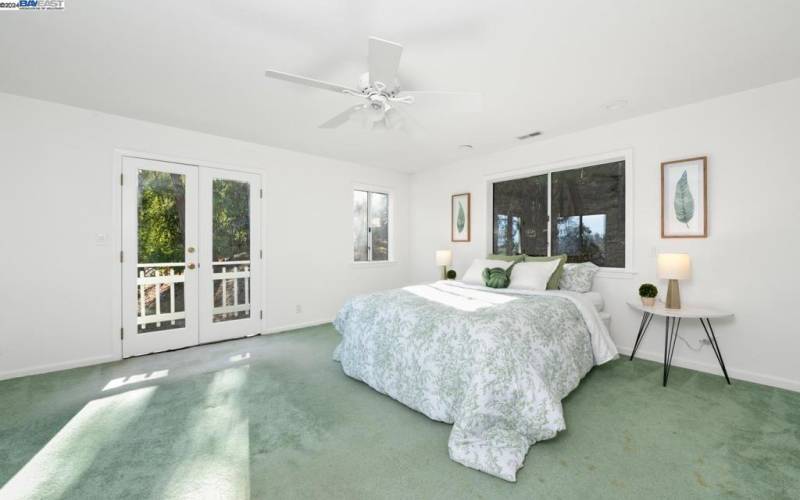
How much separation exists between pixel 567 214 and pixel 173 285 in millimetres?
4668

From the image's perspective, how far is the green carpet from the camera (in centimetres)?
153

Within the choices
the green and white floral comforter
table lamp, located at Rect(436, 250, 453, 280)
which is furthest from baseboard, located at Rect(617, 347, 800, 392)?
table lamp, located at Rect(436, 250, 453, 280)

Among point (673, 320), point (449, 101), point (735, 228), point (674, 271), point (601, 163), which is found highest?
point (449, 101)

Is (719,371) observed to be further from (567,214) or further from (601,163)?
(601,163)

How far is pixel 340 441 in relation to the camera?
189cm

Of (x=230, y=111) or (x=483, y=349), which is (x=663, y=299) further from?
(x=230, y=111)

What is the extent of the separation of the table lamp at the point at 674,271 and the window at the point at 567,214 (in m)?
0.57

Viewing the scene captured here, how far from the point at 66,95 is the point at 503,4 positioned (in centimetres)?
366

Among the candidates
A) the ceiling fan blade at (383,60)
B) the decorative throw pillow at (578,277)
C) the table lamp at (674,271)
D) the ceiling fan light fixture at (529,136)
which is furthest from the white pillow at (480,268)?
the ceiling fan blade at (383,60)

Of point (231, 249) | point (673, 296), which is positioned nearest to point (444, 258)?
point (673, 296)

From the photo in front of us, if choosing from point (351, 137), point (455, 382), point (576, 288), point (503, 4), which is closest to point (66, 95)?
point (351, 137)

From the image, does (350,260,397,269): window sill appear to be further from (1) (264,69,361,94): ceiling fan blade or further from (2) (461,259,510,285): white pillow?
(1) (264,69,361,94): ceiling fan blade

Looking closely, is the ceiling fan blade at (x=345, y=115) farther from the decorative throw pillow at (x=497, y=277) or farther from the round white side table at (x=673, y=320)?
the round white side table at (x=673, y=320)

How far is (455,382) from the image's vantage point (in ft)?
6.49
